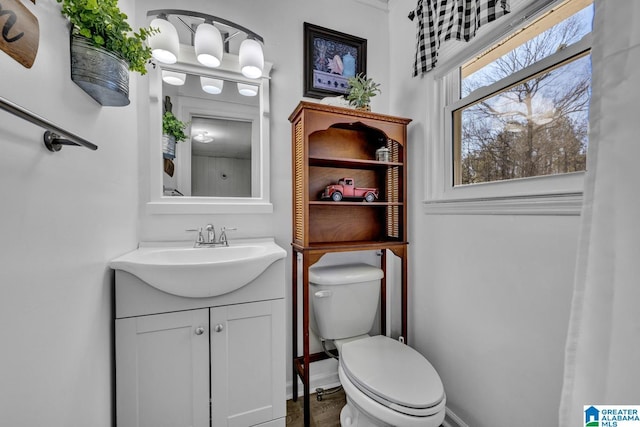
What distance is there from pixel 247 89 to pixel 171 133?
515mm

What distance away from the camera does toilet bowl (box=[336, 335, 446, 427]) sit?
92 cm

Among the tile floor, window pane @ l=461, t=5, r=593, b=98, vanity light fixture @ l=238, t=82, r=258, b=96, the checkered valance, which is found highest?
the checkered valance

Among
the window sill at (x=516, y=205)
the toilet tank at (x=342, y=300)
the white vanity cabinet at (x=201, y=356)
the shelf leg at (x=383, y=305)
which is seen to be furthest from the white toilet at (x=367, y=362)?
the window sill at (x=516, y=205)

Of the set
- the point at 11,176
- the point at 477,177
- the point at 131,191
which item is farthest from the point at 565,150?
the point at 131,191

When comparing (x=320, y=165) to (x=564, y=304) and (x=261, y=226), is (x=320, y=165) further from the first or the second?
(x=564, y=304)

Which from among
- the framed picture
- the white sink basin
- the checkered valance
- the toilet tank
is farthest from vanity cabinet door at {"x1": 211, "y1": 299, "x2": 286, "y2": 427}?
the checkered valance

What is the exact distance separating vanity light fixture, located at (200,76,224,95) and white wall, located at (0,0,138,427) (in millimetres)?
590

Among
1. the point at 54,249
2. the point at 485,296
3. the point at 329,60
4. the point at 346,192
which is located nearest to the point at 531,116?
the point at 485,296

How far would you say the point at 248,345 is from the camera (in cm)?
117

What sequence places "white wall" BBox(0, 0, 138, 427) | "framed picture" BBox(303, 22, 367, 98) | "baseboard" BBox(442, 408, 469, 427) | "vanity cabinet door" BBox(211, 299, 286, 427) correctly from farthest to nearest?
"framed picture" BBox(303, 22, 367, 98) < "baseboard" BBox(442, 408, 469, 427) < "vanity cabinet door" BBox(211, 299, 286, 427) < "white wall" BBox(0, 0, 138, 427)

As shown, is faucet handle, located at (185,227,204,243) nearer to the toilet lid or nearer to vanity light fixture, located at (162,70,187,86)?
vanity light fixture, located at (162,70,187,86)

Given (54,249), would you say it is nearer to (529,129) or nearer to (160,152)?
(160,152)

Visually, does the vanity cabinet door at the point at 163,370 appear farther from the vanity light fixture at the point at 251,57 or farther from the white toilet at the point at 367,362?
the vanity light fixture at the point at 251,57

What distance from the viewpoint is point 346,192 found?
1.56 meters
